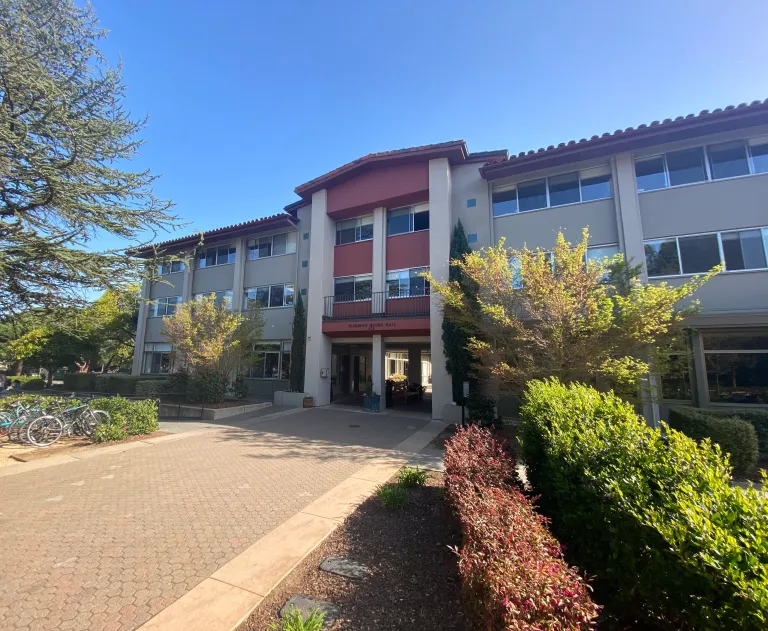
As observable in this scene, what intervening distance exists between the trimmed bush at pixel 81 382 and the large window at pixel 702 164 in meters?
36.5

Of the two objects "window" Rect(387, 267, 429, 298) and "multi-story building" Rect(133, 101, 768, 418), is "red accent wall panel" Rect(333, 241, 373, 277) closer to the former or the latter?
"multi-story building" Rect(133, 101, 768, 418)

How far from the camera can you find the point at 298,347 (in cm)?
1917

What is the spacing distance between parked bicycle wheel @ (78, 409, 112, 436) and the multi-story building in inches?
337

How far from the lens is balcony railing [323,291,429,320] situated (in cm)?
1641

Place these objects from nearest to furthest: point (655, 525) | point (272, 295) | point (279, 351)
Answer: point (655, 525), point (279, 351), point (272, 295)

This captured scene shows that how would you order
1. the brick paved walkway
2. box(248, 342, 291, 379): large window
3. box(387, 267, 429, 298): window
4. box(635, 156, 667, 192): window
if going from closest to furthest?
the brick paved walkway < box(635, 156, 667, 192): window < box(387, 267, 429, 298): window < box(248, 342, 291, 379): large window

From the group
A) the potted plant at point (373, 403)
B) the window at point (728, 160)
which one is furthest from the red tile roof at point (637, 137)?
the potted plant at point (373, 403)

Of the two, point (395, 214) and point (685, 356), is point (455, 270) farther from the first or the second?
point (685, 356)

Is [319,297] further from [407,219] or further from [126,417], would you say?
[126,417]

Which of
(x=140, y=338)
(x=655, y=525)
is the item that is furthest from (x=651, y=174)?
(x=140, y=338)

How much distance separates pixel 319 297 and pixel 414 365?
914 cm

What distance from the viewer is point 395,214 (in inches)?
723

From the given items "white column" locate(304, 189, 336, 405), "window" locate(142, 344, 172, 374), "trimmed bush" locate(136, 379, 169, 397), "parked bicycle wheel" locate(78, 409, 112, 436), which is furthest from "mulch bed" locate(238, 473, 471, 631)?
"window" locate(142, 344, 172, 374)

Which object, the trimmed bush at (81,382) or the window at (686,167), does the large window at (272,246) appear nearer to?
the trimmed bush at (81,382)
